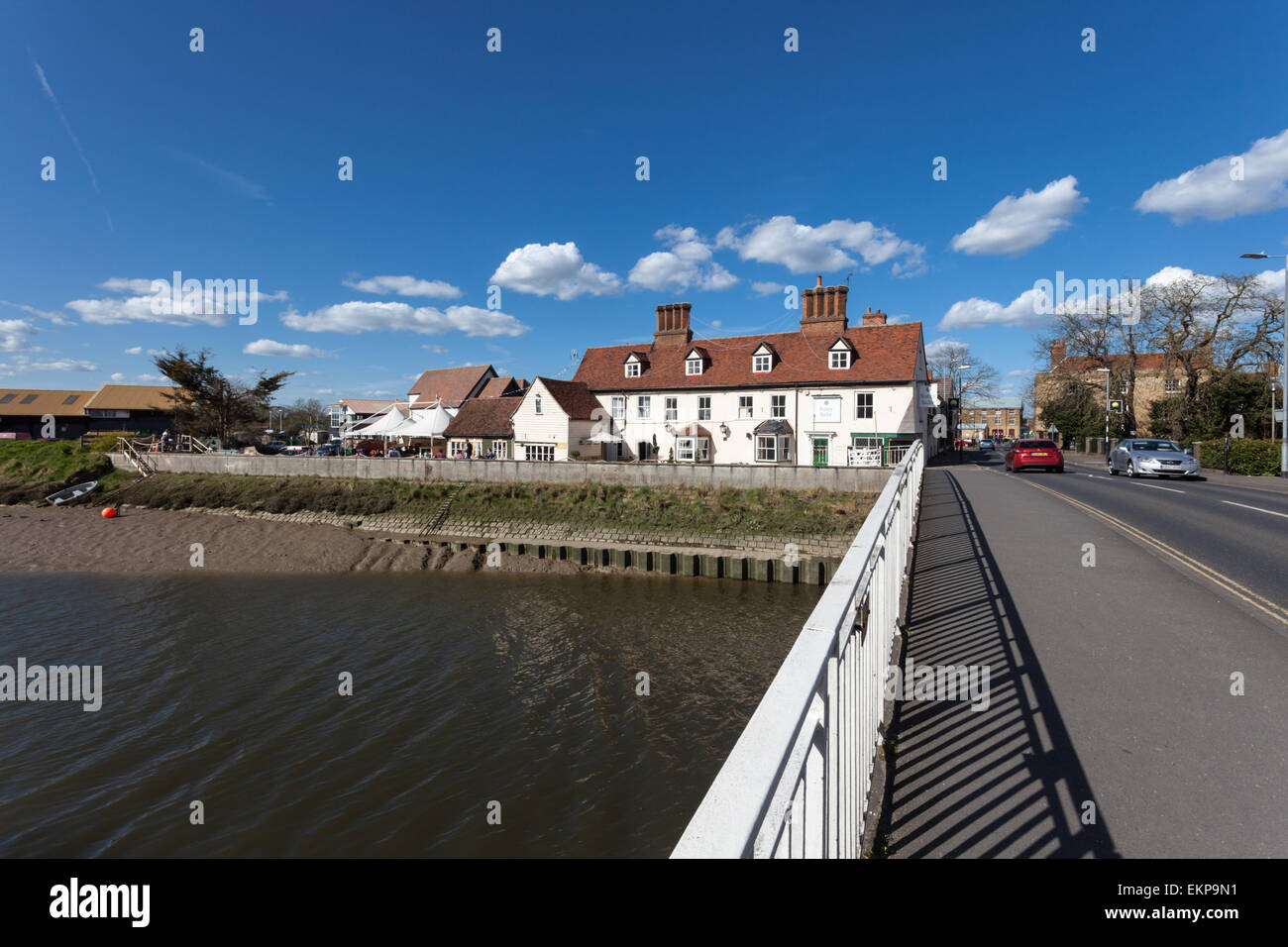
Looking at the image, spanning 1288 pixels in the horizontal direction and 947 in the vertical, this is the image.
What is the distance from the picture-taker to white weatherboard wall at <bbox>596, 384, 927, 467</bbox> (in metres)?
34.2

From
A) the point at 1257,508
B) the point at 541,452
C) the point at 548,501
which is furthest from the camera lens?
the point at 541,452

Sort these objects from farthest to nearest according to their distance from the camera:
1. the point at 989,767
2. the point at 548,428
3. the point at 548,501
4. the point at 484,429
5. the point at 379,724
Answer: the point at 484,429 < the point at 548,428 < the point at 548,501 < the point at 379,724 < the point at 989,767

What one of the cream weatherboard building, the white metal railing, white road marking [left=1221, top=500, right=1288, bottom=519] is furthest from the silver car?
the white metal railing

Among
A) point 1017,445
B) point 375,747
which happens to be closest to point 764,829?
point 375,747

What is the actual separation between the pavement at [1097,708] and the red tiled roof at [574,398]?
3251 centimetres

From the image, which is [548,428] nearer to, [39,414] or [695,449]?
[695,449]

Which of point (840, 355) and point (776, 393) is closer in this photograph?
point (840, 355)

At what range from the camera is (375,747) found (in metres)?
9.87

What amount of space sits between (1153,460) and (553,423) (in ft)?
101

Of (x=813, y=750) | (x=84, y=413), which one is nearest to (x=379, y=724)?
(x=813, y=750)

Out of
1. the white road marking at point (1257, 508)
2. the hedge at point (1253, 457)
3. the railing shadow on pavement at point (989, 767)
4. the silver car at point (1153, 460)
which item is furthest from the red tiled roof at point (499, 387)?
the railing shadow on pavement at point (989, 767)

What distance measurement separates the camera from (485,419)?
43.8 m

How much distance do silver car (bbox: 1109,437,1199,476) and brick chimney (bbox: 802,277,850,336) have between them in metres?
17.7

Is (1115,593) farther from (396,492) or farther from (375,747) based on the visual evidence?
(396,492)
